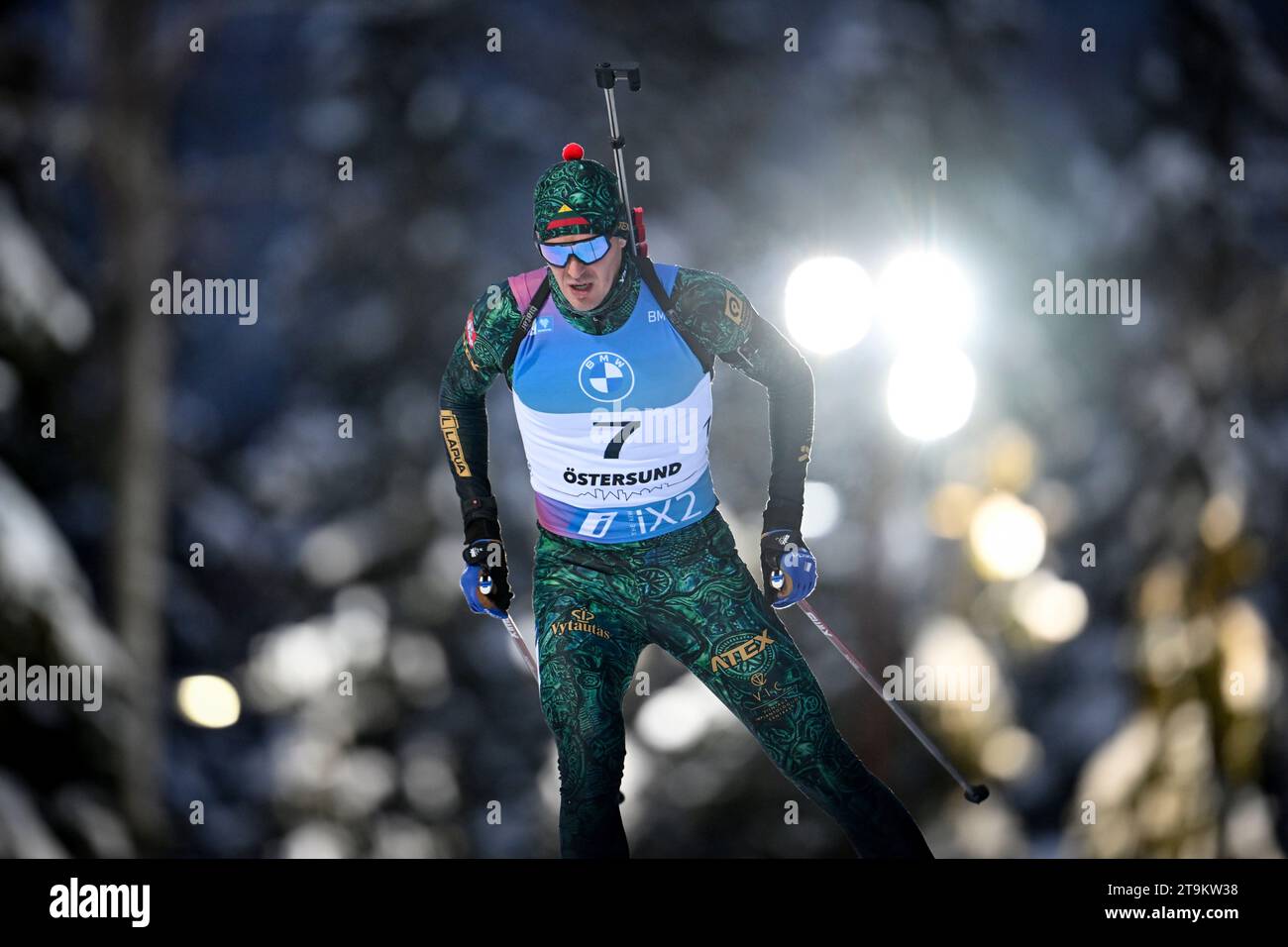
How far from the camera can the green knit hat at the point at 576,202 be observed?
3.21 meters

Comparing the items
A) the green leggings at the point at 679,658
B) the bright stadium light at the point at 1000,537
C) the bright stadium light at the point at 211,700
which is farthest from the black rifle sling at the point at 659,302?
the bright stadium light at the point at 211,700

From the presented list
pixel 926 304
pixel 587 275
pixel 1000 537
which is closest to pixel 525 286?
pixel 587 275

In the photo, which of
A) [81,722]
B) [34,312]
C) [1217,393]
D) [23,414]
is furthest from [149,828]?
[1217,393]

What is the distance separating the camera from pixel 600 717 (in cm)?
315

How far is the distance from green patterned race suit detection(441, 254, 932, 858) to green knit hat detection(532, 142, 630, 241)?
166 mm

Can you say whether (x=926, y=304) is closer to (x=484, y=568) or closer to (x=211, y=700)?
(x=484, y=568)

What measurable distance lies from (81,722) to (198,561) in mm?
687

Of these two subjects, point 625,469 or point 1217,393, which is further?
point 1217,393

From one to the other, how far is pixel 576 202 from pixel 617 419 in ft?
2.01

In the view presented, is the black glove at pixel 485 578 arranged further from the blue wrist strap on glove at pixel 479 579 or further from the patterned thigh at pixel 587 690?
the patterned thigh at pixel 587 690

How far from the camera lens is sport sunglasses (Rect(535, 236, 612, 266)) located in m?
3.22

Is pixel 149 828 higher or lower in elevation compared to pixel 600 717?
lower

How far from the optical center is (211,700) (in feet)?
13.3
